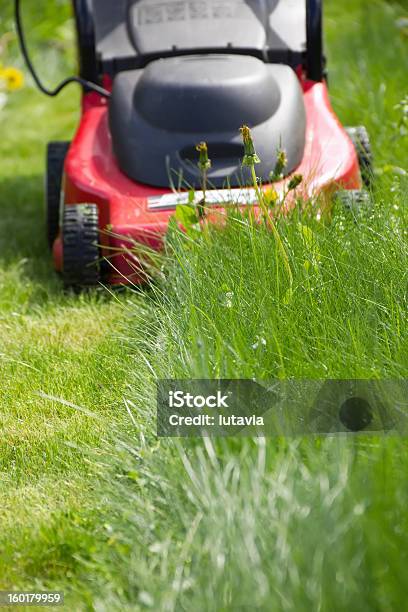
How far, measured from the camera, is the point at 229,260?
219cm

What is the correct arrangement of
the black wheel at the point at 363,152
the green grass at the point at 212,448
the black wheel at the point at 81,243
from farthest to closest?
1. the black wheel at the point at 363,152
2. the black wheel at the point at 81,243
3. the green grass at the point at 212,448

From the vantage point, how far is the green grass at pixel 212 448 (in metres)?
1.40

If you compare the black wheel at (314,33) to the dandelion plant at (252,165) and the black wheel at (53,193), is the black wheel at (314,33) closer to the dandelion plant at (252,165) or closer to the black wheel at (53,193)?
the black wheel at (53,193)

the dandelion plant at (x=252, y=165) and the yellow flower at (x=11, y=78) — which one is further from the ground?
the yellow flower at (x=11, y=78)

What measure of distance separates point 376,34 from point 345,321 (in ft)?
9.67

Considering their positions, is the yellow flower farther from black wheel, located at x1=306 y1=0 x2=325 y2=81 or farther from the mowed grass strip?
black wheel, located at x1=306 y1=0 x2=325 y2=81

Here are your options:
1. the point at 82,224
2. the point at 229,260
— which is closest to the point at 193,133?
the point at 82,224

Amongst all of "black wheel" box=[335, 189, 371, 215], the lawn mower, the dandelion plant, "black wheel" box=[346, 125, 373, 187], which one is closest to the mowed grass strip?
the lawn mower

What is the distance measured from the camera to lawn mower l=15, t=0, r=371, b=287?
8.51 feet

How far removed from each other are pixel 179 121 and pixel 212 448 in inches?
49.8

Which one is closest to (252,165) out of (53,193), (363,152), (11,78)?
(363,152)

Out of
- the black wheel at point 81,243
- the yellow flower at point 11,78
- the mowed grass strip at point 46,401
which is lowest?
the mowed grass strip at point 46,401

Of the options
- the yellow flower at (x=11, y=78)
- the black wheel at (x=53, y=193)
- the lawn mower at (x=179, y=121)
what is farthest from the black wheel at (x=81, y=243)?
the yellow flower at (x=11, y=78)

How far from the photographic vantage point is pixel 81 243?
8.51 ft
